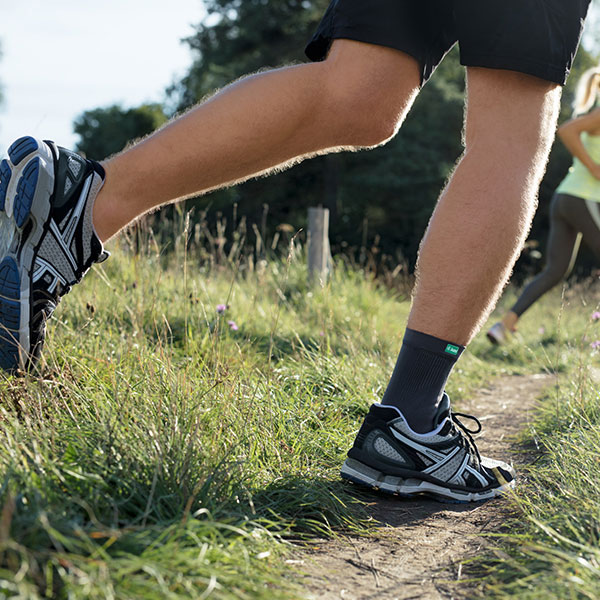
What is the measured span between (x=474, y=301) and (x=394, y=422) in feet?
1.26

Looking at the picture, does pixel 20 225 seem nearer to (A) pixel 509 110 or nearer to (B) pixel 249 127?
(B) pixel 249 127

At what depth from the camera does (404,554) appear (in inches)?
59.3

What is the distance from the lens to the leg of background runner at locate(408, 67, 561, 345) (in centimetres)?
175

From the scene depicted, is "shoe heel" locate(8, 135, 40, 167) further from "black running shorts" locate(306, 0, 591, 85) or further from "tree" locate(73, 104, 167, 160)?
"tree" locate(73, 104, 167, 160)

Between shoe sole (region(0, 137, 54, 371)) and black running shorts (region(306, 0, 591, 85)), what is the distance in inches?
32.5

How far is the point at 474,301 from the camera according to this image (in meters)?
1.77

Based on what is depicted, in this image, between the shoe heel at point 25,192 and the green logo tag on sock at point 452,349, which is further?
the green logo tag on sock at point 452,349

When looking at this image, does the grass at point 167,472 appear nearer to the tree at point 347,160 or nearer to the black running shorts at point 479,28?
the black running shorts at point 479,28

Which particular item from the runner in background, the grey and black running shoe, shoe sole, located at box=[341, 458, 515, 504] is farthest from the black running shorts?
the runner in background

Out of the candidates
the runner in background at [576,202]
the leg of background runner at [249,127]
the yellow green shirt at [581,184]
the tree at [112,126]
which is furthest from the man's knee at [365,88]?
the tree at [112,126]

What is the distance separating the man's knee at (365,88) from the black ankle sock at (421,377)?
1.89ft

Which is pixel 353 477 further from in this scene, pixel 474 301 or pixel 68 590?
pixel 68 590

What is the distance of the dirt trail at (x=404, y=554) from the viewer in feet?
4.27

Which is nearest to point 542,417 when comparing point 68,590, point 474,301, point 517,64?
point 474,301
